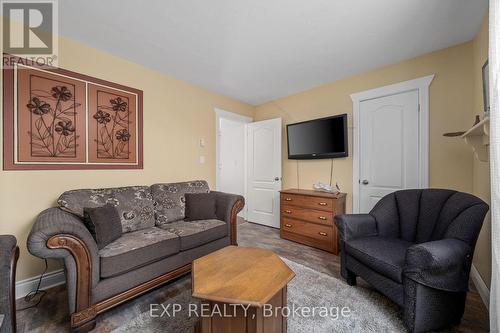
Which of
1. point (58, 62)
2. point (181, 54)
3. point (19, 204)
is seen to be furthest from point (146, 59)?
point (19, 204)

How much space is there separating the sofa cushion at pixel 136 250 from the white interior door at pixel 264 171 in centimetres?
223

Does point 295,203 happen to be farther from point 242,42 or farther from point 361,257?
point 242,42

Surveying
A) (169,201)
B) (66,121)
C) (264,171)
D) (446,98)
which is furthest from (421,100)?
(66,121)

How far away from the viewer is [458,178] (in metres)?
2.26

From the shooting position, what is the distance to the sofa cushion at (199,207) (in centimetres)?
257

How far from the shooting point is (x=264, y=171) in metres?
4.02

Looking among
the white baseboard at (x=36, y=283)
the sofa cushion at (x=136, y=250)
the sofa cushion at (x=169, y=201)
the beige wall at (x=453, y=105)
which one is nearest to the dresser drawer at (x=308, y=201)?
the beige wall at (x=453, y=105)

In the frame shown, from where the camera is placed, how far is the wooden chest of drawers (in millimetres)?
2711

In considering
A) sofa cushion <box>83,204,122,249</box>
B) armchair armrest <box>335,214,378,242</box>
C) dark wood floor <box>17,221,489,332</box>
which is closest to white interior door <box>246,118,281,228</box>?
dark wood floor <box>17,221,489,332</box>

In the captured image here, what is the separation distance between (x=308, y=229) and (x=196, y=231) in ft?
5.35

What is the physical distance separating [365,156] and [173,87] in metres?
2.98

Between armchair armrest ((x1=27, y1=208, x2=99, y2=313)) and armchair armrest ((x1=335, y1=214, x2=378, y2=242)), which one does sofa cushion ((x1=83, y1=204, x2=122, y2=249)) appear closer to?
armchair armrest ((x1=27, y1=208, x2=99, y2=313))

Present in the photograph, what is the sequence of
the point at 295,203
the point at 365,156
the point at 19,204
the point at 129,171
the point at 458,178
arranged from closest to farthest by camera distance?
the point at 19,204 → the point at 458,178 → the point at 129,171 → the point at 365,156 → the point at 295,203

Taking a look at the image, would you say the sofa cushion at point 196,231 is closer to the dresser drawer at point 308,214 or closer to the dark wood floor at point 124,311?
the dark wood floor at point 124,311
